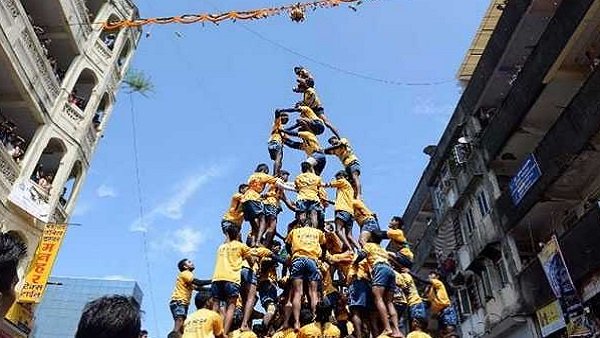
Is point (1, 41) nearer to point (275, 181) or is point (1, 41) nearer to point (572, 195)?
point (275, 181)

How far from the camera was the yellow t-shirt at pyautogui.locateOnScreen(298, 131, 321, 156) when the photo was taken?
1310 cm

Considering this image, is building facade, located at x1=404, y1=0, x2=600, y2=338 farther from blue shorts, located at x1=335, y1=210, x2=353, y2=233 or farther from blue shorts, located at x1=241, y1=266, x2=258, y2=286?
blue shorts, located at x1=241, y1=266, x2=258, y2=286

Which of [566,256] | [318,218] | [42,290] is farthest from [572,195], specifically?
[42,290]

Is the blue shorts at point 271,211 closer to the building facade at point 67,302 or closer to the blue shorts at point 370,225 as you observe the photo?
the blue shorts at point 370,225

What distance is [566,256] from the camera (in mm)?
13805

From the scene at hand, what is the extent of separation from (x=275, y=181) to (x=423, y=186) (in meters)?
17.5

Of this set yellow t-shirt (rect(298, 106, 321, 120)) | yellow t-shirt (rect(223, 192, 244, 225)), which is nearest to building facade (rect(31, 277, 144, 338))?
yellow t-shirt (rect(298, 106, 321, 120))

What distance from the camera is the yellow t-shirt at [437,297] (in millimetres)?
10328

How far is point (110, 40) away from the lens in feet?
78.3

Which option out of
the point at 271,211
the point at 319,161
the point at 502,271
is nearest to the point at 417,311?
the point at 271,211

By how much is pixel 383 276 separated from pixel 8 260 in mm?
6988

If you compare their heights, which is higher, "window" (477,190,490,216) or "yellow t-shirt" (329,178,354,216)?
"window" (477,190,490,216)

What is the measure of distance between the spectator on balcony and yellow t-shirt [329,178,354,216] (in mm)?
16823

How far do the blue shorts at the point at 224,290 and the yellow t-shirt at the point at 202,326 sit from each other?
1.81 meters
